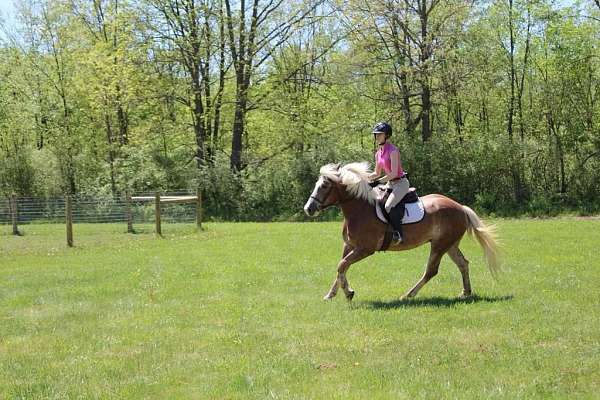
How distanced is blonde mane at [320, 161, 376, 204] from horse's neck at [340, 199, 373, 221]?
8 cm

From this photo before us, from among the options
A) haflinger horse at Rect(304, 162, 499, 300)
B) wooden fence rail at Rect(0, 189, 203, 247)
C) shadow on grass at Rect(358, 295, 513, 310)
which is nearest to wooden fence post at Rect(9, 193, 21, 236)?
wooden fence rail at Rect(0, 189, 203, 247)

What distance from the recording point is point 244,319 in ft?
28.8

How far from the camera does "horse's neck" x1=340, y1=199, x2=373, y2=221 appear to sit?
33.0 feet

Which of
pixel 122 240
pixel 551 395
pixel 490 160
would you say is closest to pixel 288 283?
pixel 551 395

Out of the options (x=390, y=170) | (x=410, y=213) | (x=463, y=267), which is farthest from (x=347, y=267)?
(x=463, y=267)

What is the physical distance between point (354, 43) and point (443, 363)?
31.2m

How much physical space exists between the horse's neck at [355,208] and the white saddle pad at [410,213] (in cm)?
17

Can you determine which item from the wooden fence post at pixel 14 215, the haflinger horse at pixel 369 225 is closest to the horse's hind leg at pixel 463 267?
the haflinger horse at pixel 369 225

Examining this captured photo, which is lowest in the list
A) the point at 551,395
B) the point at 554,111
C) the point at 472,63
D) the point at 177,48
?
the point at 551,395

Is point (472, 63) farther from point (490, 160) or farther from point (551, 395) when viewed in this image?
point (551, 395)

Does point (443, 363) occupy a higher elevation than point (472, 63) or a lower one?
lower

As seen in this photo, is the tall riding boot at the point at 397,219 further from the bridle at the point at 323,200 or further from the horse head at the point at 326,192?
the horse head at the point at 326,192

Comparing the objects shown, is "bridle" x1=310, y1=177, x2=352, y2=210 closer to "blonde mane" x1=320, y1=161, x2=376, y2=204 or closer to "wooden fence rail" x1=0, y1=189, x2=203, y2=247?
"blonde mane" x1=320, y1=161, x2=376, y2=204

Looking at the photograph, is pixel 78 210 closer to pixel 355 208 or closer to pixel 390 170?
pixel 355 208
